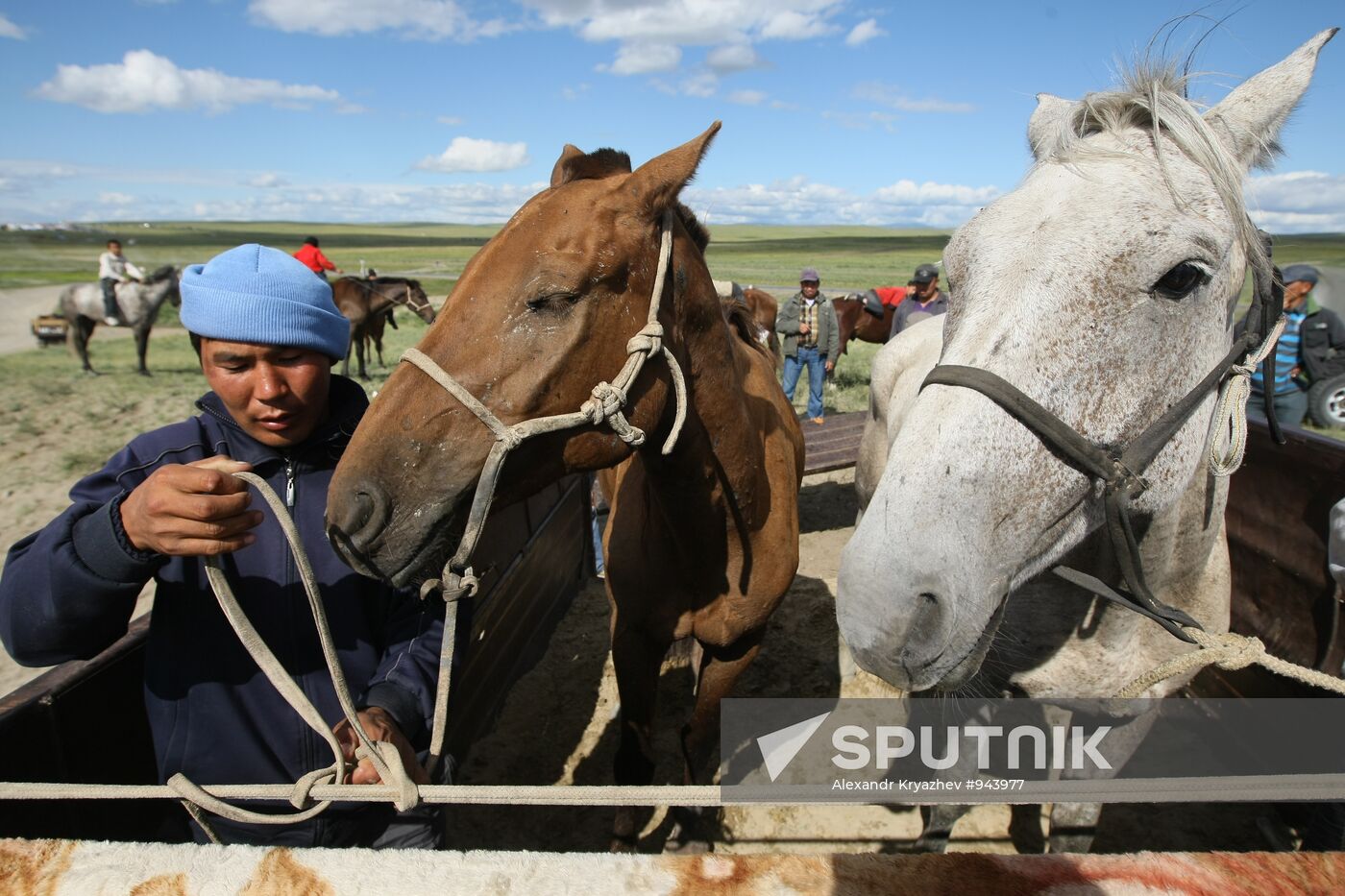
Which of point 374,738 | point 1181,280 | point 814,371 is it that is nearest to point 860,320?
point 814,371

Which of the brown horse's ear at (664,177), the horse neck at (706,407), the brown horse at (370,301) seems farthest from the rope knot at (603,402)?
the brown horse at (370,301)

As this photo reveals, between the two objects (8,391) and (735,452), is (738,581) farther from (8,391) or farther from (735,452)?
(8,391)

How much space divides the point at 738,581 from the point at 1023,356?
148 cm

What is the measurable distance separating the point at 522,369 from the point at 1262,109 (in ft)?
5.87

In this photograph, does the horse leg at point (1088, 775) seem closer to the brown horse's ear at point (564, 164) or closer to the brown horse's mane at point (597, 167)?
the brown horse's mane at point (597, 167)

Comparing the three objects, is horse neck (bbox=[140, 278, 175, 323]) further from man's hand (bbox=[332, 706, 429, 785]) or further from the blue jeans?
man's hand (bbox=[332, 706, 429, 785])

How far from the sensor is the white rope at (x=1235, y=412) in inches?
59.0

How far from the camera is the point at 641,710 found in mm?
2818

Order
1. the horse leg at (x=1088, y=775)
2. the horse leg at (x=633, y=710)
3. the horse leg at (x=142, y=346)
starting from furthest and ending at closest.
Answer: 1. the horse leg at (x=142, y=346)
2. the horse leg at (x=633, y=710)
3. the horse leg at (x=1088, y=775)

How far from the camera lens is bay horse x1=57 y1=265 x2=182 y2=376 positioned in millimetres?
14352

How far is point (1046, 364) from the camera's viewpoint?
1.26 meters

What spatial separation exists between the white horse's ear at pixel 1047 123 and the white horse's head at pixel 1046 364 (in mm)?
51

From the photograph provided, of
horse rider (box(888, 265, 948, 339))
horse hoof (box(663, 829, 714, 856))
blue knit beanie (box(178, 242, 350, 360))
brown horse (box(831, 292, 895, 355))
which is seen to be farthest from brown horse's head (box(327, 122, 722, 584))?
brown horse (box(831, 292, 895, 355))

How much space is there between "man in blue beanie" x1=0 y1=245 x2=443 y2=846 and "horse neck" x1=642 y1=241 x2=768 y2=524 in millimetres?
849
